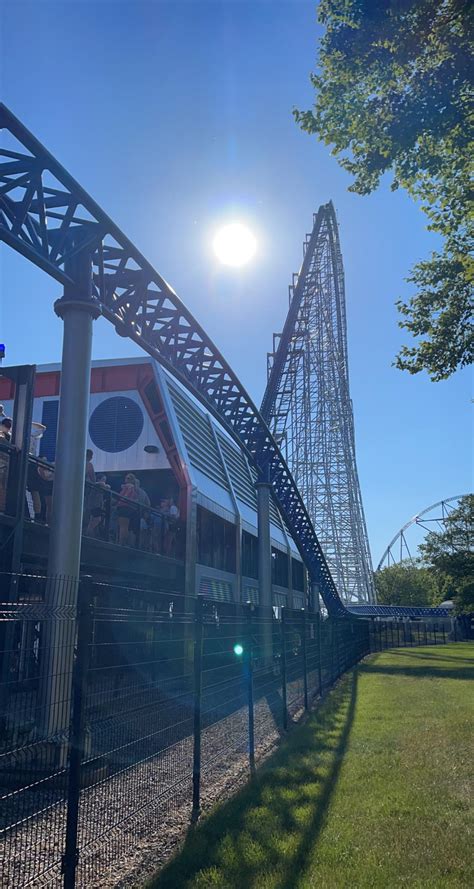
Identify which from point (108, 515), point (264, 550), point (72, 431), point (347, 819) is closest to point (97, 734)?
point (347, 819)

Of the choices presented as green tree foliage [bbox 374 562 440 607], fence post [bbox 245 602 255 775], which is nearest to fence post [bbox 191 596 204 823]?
fence post [bbox 245 602 255 775]

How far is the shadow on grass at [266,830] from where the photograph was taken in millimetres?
Answer: 4469

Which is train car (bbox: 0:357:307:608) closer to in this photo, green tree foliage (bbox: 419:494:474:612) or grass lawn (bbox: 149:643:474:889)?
grass lawn (bbox: 149:643:474:889)

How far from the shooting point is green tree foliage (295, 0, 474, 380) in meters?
8.76

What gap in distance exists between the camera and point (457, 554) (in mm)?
45500

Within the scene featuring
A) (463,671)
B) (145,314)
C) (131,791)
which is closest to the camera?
(131,791)

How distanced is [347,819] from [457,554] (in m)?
42.4

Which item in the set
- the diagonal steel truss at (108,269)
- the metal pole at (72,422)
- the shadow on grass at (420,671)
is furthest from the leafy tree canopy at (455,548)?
the metal pole at (72,422)

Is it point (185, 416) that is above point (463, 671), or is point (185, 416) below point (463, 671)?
above

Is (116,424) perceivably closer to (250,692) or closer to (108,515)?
(108,515)

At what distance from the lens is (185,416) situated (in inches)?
Result: 741

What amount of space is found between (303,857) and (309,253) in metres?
40.8

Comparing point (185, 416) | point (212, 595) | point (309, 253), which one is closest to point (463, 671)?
point (212, 595)

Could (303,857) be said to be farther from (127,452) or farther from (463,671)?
(463,671)
